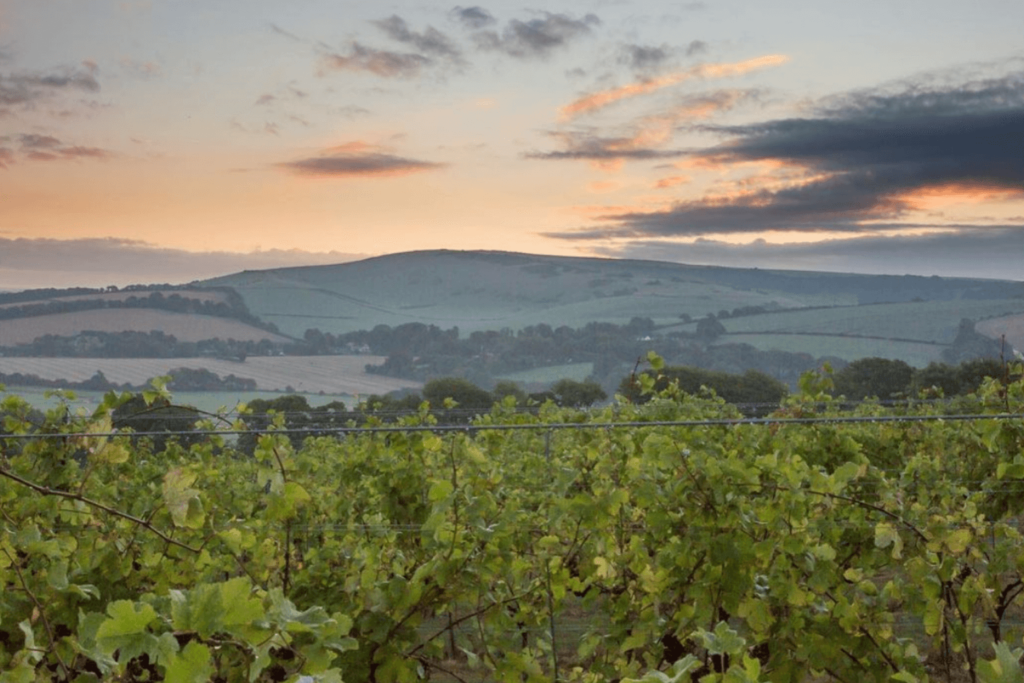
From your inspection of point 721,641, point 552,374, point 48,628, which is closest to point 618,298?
point 552,374

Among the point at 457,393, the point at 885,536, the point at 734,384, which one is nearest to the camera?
the point at 885,536

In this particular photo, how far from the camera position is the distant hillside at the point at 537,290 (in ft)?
262

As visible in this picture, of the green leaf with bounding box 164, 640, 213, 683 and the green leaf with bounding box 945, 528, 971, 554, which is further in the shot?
the green leaf with bounding box 945, 528, 971, 554

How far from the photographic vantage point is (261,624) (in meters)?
1.83

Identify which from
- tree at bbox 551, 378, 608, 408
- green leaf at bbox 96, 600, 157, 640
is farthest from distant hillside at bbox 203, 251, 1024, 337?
green leaf at bbox 96, 600, 157, 640

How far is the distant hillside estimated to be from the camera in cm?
Result: 7981

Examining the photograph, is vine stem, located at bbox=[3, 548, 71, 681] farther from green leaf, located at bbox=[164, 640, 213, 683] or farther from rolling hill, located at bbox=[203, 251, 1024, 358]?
rolling hill, located at bbox=[203, 251, 1024, 358]

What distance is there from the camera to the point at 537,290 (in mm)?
92000

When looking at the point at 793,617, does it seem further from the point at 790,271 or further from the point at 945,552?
the point at 790,271

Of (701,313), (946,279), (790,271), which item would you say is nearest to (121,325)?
(701,313)

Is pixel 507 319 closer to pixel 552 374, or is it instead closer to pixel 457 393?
pixel 552 374

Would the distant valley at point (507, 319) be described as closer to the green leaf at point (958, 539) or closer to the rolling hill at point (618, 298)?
the rolling hill at point (618, 298)

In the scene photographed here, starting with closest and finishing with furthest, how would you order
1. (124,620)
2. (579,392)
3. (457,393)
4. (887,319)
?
(124,620), (457,393), (579,392), (887,319)

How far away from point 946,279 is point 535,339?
137ft
